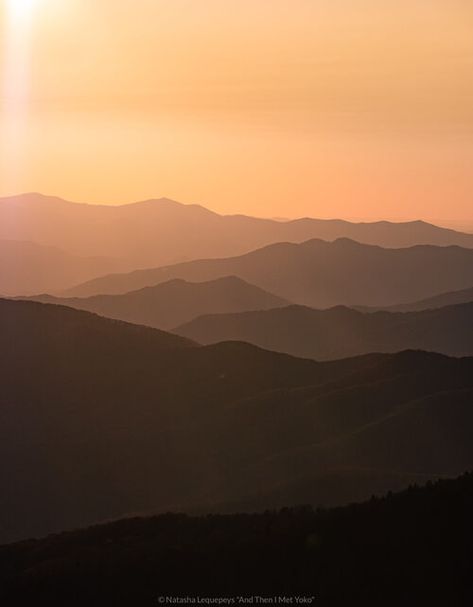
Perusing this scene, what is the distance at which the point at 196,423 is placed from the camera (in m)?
62.0

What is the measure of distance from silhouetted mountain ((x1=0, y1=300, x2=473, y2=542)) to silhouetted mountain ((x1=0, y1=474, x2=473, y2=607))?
43.1ft

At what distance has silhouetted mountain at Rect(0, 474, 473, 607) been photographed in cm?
2020

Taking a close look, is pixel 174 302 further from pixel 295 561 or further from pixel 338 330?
pixel 295 561

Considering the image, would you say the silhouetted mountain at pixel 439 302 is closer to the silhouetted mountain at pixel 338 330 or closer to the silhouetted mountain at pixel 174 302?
the silhouetted mountain at pixel 174 302

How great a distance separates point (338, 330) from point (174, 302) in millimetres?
42914

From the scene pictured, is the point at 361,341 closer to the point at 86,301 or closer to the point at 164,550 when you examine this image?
the point at 86,301

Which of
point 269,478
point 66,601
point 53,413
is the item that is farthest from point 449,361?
point 66,601

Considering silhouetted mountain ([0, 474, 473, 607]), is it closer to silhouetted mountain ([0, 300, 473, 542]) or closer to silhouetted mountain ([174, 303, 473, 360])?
silhouetted mountain ([0, 300, 473, 542])

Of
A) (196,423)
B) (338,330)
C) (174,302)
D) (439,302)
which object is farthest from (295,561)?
(439,302)

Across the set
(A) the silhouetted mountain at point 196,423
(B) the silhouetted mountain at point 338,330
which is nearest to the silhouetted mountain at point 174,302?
(B) the silhouetted mountain at point 338,330

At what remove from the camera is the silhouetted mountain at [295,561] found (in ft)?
66.3

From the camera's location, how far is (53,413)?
6525cm

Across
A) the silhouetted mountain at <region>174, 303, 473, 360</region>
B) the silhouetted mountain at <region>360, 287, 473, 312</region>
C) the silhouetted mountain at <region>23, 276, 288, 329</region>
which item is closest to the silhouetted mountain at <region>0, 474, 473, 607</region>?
the silhouetted mountain at <region>174, 303, 473, 360</region>

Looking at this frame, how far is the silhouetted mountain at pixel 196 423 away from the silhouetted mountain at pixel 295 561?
13.1 m
